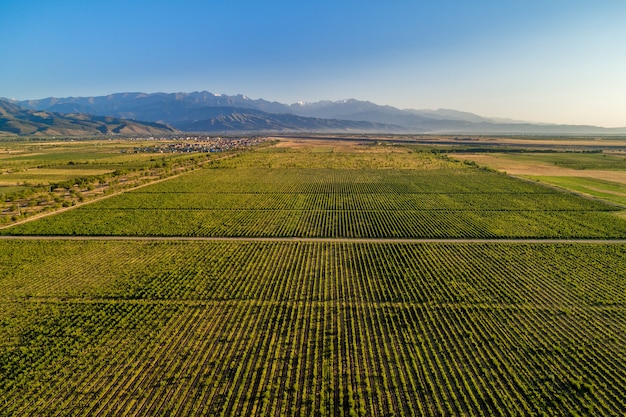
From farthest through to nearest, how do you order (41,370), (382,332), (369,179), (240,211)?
(369,179), (240,211), (382,332), (41,370)

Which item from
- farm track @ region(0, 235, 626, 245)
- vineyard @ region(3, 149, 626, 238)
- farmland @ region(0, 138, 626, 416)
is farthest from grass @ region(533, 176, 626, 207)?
farm track @ region(0, 235, 626, 245)

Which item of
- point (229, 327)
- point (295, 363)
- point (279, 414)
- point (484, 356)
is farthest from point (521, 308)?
point (229, 327)

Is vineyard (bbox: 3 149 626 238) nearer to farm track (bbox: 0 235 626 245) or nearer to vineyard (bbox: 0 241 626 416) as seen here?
farm track (bbox: 0 235 626 245)

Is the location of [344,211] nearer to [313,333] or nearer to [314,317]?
[314,317]

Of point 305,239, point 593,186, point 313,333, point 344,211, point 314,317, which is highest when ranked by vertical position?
point 593,186

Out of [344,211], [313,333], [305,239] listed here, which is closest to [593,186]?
[344,211]

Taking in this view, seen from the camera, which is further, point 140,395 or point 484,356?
point 484,356

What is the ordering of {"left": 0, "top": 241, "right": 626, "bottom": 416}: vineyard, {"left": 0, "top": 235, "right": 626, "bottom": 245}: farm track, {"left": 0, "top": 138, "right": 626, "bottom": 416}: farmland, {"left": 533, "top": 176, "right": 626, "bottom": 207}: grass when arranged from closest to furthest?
{"left": 0, "top": 241, "right": 626, "bottom": 416}: vineyard
{"left": 0, "top": 138, "right": 626, "bottom": 416}: farmland
{"left": 0, "top": 235, "right": 626, "bottom": 245}: farm track
{"left": 533, "top": 176, "right": 626, "bottom": 207}: grass

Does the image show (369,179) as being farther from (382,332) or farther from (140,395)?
(140,395)
